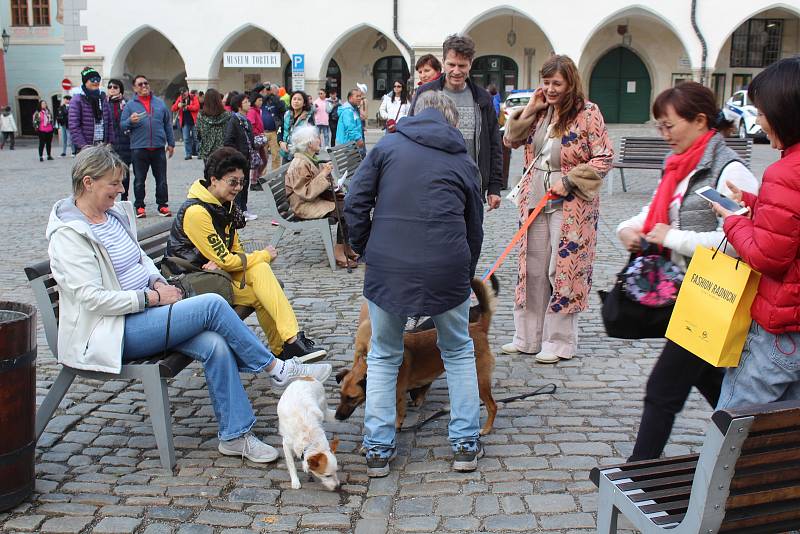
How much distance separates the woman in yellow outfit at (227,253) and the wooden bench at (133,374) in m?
1.17

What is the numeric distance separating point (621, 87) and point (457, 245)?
111 feet

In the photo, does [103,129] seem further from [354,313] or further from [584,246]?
[584,246]

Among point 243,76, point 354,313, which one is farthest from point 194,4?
point 354,313

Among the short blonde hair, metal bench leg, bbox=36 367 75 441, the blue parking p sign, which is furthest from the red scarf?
the blue parking p sign

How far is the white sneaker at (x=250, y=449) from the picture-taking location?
4.20 meters

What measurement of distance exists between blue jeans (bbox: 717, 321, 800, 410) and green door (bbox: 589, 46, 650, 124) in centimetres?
3374

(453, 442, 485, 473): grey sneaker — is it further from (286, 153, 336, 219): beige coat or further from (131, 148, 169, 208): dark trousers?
(131, 148, 169, 208): dark trousers

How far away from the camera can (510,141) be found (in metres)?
5.65

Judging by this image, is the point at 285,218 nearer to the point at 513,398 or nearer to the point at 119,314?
the point at 513,398

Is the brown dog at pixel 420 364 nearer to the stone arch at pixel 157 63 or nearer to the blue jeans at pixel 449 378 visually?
the blue jeans at pixel 449 378

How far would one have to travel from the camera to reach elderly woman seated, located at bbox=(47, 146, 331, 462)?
4.01 m

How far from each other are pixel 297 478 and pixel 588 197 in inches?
101

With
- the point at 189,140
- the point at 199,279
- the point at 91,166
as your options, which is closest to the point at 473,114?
the point at 199,279

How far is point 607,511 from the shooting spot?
115 inches
